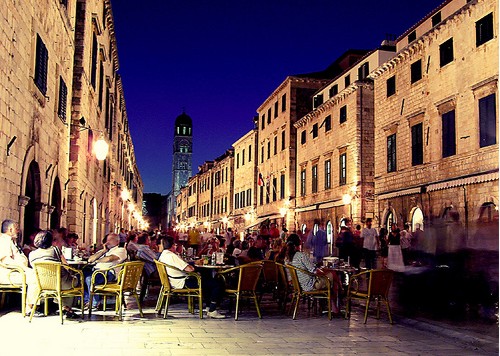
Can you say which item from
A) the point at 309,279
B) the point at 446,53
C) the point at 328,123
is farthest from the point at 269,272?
the point at 328,123

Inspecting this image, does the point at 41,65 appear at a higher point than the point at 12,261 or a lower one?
higher

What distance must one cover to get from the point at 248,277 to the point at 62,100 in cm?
940

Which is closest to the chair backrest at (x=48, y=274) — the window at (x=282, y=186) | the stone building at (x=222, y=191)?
the window at (x=282, y=186)

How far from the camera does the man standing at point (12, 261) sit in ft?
28.5

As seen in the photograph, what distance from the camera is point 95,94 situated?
22094mm

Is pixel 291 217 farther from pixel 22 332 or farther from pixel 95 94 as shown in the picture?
pixel 22 332

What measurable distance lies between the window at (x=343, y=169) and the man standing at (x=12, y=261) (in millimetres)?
21796

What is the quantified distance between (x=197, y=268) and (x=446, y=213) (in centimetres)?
1321

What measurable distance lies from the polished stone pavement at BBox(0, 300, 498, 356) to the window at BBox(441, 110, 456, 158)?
12.5m

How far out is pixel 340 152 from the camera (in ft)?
98.4

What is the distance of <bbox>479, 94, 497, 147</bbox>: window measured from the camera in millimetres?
17703

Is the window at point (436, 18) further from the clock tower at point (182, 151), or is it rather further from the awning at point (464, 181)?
the clock tower at point (182, 151)

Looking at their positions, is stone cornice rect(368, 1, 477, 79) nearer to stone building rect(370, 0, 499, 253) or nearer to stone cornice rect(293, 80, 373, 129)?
stone building rect(370, 0, 499, 253)

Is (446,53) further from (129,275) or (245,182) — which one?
(245,182)
